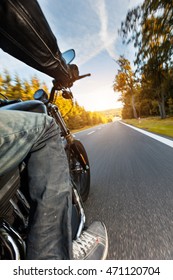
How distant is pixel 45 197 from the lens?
750 millimetres

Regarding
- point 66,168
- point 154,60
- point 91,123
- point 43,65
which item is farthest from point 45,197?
point 91,123

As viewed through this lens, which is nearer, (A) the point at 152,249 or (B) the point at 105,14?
(A) the point at 152,249

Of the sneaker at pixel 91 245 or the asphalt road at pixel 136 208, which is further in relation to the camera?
the asphalt road at pixel 136 208

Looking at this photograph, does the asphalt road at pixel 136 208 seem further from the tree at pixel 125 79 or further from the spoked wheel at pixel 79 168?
the tree at pixel 125 79

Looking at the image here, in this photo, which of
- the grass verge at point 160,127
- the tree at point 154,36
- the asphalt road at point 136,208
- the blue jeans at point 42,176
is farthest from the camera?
the grass verge at point 160,127

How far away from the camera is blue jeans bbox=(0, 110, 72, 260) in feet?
2.10

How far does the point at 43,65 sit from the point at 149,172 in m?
2.02

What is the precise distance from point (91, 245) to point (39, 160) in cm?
63

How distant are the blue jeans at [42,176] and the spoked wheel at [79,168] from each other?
0.95 m

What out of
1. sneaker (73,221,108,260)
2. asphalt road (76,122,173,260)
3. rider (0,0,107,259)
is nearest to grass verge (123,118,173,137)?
asphalt road (76,122,173,260)

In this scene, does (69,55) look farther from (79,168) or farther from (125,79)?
(125,79)

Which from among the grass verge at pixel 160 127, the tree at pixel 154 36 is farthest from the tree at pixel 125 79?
the tree at pixel 154 36

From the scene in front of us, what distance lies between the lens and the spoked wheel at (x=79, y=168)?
1816 millimetres
